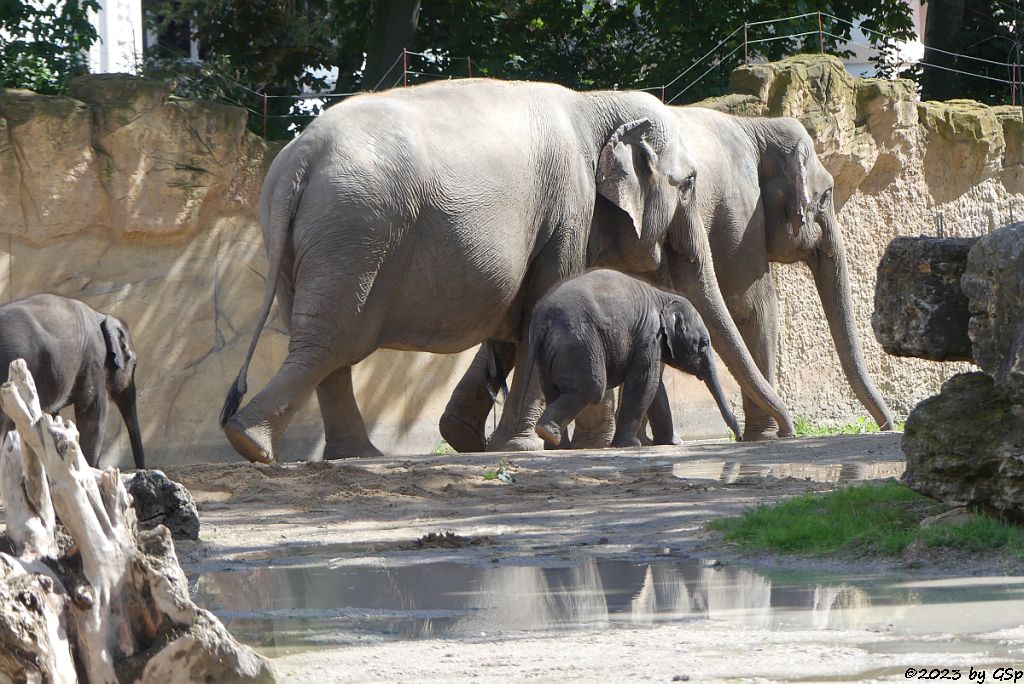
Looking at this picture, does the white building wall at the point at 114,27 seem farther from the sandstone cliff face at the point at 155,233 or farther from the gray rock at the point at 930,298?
the gray rock at the point at 930,298

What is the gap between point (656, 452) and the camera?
9.76 metres

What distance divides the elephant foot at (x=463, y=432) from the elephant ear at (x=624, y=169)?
6.12ft

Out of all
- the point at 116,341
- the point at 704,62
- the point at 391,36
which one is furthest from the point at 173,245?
the point at 704,62

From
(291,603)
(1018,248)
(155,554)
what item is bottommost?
(291,603)

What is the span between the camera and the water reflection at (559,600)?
4746mm

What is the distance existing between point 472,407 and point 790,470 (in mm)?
3395

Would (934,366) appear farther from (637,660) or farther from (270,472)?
(637,660)

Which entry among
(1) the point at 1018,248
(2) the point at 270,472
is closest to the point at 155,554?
(1) the point at 1018,248

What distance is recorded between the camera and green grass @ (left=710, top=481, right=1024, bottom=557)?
18.9ft

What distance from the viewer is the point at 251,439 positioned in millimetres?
9531

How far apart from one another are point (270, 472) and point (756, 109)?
23.4 feet

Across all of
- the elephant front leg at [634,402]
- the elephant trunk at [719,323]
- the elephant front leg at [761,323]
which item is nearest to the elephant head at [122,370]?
the elephant front leg at [634,402]

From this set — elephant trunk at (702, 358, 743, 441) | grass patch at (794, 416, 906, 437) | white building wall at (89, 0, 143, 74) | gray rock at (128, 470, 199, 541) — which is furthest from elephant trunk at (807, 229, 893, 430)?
white building wall at (89, 0, 143, 74)

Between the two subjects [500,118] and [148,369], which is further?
[148,369]
